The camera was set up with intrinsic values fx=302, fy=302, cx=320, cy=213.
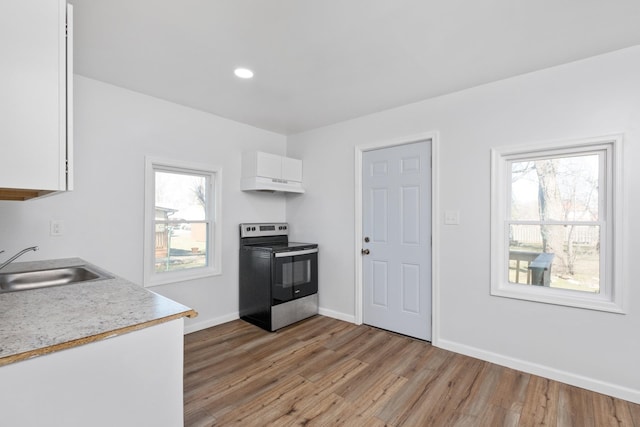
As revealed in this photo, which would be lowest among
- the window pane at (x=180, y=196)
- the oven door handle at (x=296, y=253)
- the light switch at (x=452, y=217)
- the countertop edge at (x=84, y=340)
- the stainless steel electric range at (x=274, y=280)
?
the stainless steel electric range at (x=274, y=280)

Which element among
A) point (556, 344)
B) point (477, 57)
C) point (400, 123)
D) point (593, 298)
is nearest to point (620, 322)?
point (593, 298)

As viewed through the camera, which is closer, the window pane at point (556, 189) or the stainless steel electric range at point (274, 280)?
the window pane at point (556, 189)

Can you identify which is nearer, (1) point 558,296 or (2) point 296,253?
(1) point 558,296

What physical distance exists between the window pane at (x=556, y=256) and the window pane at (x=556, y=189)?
10 cm

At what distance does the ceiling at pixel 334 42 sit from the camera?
67.7 inches

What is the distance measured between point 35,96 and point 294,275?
283 cm

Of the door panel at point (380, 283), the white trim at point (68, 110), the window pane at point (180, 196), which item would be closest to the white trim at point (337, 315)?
the door panel at point (380, 283)

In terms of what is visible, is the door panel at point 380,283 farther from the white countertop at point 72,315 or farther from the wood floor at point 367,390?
the white countertop at point 72,315

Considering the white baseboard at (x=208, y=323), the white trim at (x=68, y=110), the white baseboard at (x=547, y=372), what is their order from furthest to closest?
1. the white baseboard at (x=208, y=323)
2. the white baseboard at (x=547, y=372)
3. the white trim at (x=68, y=110)

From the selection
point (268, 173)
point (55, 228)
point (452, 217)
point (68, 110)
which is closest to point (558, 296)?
point (452, 217)

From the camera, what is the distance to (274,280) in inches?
131

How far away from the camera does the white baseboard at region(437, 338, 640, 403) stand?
2109mm

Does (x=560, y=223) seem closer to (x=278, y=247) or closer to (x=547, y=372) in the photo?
(x=547, y=372)

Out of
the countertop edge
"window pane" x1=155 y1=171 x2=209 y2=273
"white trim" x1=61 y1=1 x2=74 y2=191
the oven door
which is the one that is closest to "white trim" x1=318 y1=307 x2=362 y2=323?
the oven door
